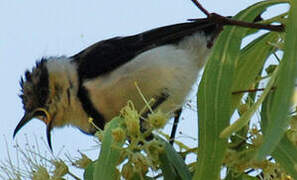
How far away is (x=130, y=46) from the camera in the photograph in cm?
379

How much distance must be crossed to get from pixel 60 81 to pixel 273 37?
1870 mm

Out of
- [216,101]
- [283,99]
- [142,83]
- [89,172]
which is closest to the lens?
[283,99]

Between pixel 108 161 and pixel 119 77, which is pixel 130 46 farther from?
pixel 108 161

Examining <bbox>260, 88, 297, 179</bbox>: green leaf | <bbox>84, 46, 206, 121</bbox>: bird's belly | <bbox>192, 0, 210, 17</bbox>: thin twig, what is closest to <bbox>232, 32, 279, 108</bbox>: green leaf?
<bbox>260, 88, 297, 179</bbox>: green leaf

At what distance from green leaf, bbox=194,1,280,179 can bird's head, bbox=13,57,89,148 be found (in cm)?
178

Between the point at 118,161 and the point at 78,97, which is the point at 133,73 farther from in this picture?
the point at 118,161

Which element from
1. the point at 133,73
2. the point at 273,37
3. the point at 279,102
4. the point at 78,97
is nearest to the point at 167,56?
the point at 133,73

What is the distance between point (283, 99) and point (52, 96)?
2.47 m

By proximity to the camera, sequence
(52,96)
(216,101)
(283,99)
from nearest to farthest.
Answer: (283,99) → (216,101) → (52,96)

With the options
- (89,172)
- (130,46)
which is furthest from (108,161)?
Answer: (130,46)

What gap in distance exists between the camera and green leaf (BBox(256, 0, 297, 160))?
4.99 ft

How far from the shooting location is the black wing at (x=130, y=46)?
3699mm

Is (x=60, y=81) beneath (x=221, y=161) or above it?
above

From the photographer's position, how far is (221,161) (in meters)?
1.96
